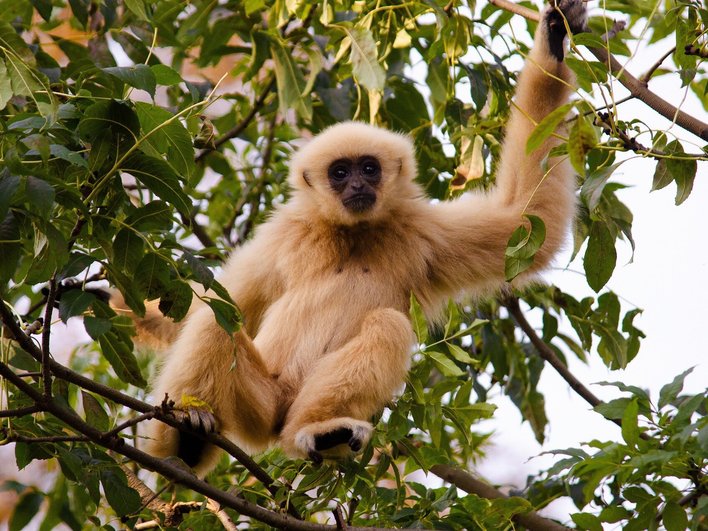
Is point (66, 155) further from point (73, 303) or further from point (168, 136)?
point (73, 303)

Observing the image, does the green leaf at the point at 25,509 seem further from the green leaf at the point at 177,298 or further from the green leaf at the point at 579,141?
the green leaf at the point at 579,141

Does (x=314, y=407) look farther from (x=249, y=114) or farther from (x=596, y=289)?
(x=249, y=114)

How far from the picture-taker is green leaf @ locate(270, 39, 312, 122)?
4.78 meters

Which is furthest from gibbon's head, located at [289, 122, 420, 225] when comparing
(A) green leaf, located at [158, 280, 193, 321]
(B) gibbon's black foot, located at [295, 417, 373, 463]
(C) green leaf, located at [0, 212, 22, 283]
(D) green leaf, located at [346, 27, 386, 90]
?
(C) green leaf, located at [0, 212, 22, 283]

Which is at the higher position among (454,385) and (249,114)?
(249,114)

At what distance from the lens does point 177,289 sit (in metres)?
3.13

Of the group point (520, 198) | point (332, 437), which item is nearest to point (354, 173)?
point (520, 198)

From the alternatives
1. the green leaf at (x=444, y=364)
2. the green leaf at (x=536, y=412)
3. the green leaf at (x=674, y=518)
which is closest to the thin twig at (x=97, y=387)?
the green leaf at (x=444, y=364)

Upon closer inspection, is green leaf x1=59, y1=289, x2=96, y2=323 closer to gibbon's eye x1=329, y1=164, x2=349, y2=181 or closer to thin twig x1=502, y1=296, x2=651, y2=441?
gibbon's eye x1=329, y1=164, x2=349, y2=181

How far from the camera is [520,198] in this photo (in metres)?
4.54

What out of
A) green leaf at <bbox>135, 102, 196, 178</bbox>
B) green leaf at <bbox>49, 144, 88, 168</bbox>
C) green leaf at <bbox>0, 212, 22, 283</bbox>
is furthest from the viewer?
green leaf at <bbox>135, 102, 196, 178</bbox>

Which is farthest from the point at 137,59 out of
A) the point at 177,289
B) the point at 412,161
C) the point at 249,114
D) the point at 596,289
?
the point at 596,289

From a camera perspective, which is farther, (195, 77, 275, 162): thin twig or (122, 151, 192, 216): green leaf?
(195, 77, 275, 162): thin twig

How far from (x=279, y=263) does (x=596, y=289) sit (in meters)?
1.90
